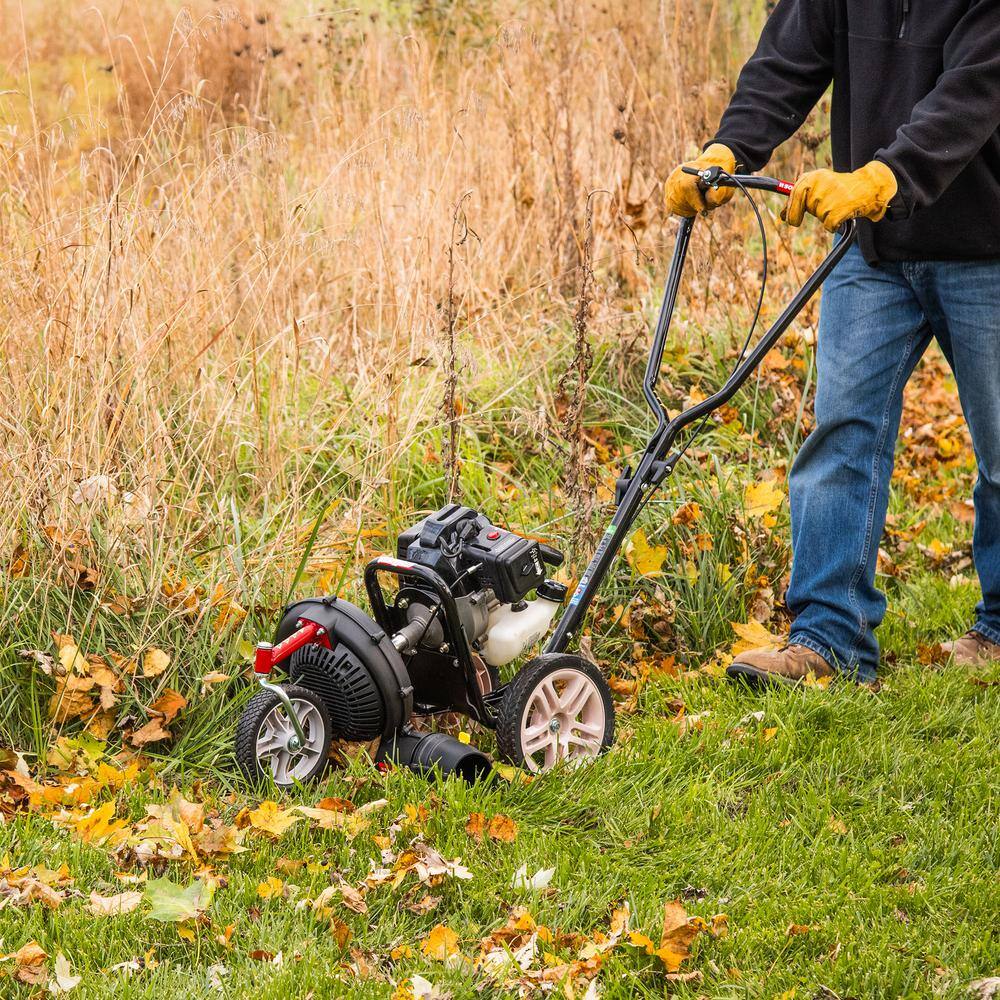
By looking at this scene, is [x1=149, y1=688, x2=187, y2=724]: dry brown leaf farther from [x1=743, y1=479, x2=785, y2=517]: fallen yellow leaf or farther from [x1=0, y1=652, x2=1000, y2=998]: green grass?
[x1=743, y1=479, x2=785, y2=517]: fallen yellow leaf

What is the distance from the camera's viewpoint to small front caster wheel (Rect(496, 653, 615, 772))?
3102 millimetres

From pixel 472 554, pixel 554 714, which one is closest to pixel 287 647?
pixel 472 554

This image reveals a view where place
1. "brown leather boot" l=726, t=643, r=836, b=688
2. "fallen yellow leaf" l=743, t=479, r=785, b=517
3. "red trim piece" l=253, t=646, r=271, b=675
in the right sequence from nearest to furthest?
"red trim piece" l=253, t=646, r=271, b=675, "brown leather boot" l=726, t=643, r=836, b=688, "fallen yellow leaf" l=743, t=479, r=785, b=517

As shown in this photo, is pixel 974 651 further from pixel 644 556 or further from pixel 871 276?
pixel 871 276

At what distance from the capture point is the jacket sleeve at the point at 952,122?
10.6 ft

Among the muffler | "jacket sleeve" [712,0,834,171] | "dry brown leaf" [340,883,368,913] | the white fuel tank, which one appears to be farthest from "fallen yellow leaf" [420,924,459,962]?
"jacket sleeve" [712,0,834,171]

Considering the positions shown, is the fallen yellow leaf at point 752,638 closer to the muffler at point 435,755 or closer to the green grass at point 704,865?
the green grass at point 704,865

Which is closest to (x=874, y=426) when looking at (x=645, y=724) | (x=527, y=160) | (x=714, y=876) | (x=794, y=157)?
(x=645, y=724)

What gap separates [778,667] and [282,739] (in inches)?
60.2

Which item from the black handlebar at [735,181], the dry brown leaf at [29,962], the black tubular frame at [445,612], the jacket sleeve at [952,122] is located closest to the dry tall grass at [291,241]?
the black tubular frame at [445,612]

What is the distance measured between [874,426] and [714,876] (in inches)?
61.0

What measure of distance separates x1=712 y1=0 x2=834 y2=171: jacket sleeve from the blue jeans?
436 millimetres

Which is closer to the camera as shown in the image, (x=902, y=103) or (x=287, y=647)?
(x=287, y=647)

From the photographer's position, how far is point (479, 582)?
316cm
